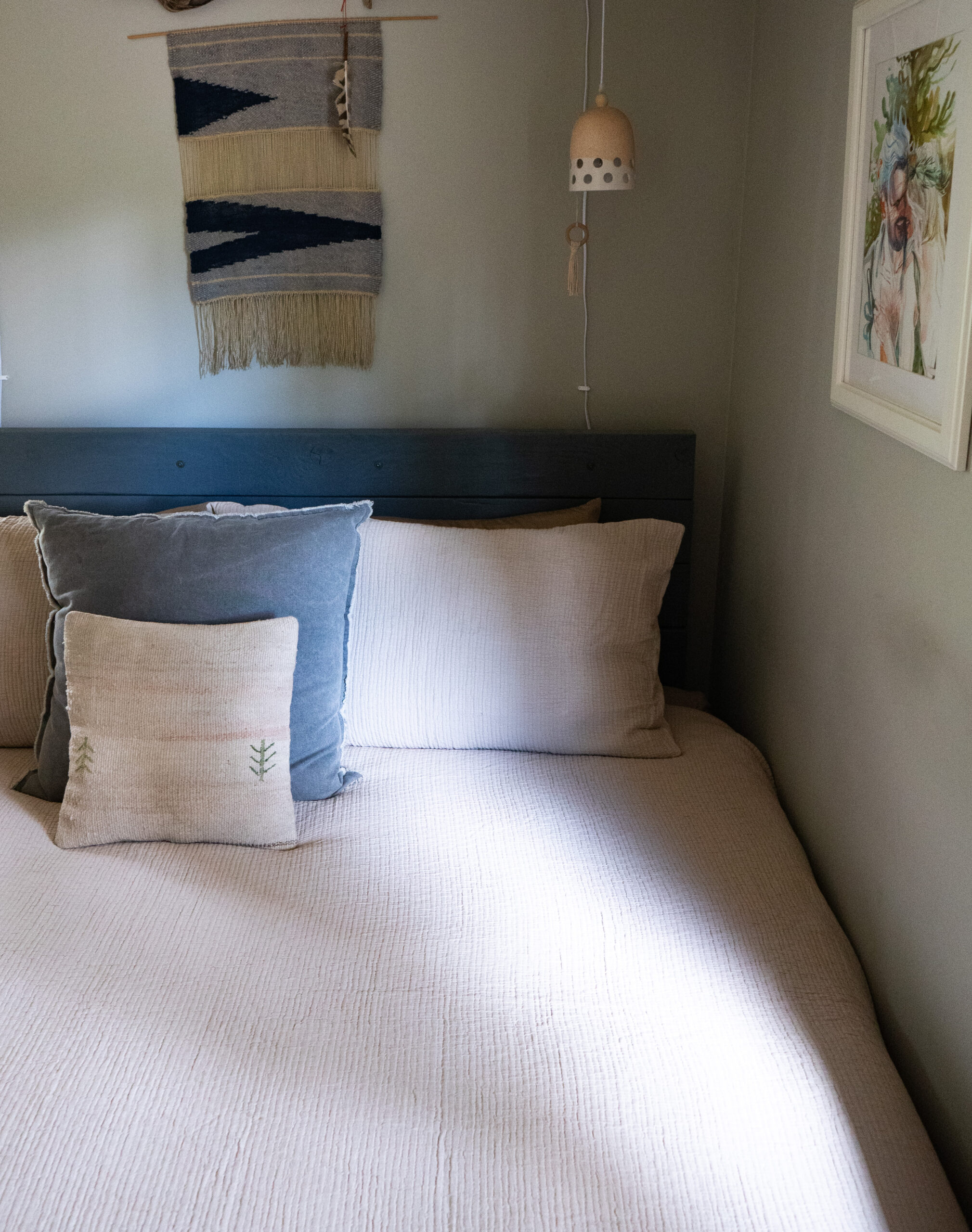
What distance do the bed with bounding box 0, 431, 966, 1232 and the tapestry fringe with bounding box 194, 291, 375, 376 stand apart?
964 millimetres

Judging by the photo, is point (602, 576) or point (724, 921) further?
point (602, 576)

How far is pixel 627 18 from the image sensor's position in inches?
84.8

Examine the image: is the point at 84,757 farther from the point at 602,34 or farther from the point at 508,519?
the point at 602,34

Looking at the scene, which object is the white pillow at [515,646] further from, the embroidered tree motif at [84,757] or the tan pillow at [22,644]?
the tan pillow at [22,644]

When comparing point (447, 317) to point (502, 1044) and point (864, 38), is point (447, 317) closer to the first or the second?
point (864, 38)

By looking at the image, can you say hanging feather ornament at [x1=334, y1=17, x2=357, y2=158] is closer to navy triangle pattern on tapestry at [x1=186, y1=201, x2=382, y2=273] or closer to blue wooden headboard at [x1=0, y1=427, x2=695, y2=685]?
navy triangle pattern on tapestry at [x1=186, y1=201, x2=382, y2=273]

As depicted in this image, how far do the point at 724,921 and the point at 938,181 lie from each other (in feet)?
3.18

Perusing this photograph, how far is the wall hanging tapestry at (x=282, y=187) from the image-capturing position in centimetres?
221

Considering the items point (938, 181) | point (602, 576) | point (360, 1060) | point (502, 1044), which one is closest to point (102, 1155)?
point (360, 1060)

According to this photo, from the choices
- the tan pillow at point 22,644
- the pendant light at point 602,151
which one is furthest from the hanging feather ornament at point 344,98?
the tan pillow at point 22,644

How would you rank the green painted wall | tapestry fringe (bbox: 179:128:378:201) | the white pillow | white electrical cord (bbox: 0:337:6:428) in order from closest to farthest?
the green painted wall → the white pillow → tapestry fringe (bbox: 179:128:378:201) → white electrical cord (bbox: 0:337:6:428)

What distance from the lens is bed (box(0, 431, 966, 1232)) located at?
3.52 ft

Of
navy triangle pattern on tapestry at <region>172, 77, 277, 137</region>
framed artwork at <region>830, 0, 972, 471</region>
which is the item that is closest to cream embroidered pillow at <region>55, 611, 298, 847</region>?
framed artwork at <region>830, 0, 972, 471</region>

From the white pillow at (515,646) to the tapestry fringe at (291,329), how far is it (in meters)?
0.60
